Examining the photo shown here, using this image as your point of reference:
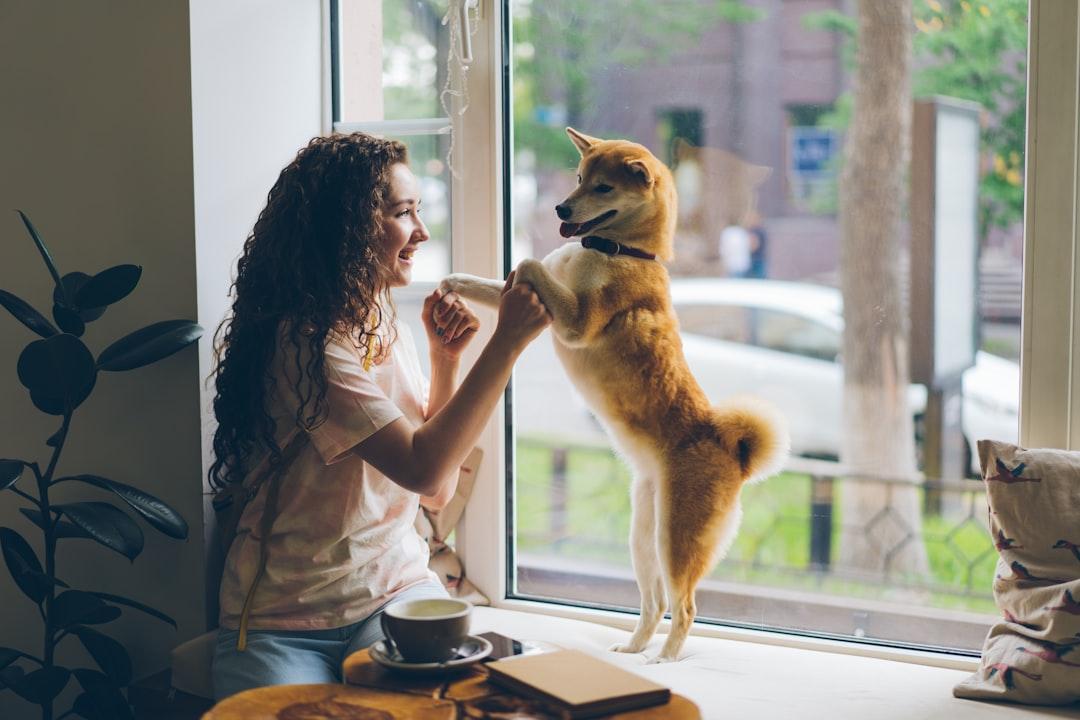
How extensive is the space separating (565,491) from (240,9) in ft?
3.59

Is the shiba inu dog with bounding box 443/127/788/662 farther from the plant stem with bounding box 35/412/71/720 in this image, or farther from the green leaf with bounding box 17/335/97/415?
the plant stem with bounding box 35/412/71/720

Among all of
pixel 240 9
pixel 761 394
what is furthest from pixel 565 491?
pixel 240 9

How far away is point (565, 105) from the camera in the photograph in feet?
6.12

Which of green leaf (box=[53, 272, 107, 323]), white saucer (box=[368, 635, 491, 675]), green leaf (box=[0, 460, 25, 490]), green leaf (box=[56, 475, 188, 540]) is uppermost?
green leaf (box=[53, 272, 107, 323])

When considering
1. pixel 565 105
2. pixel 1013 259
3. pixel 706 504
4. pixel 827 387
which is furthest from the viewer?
pixel 565 105

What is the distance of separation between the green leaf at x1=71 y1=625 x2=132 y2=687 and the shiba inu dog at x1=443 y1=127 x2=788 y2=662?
902mm

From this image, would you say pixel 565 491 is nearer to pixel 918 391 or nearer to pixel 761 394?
pixel 761 394

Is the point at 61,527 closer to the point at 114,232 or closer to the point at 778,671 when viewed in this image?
the point at 114,232

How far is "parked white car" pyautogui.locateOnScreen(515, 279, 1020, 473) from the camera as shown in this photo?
64.7 inches

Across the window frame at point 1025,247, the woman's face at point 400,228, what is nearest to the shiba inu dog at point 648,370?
the woman's face at point 400,228

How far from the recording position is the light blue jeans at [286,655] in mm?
1361

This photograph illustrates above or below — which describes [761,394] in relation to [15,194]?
below

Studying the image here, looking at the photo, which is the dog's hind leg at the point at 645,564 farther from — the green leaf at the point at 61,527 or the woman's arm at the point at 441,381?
the green leaf at the point at 61,527

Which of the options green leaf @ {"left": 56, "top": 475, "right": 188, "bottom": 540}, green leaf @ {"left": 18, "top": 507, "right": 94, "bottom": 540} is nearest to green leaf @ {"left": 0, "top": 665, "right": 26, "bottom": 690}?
green leaf @ {"left": 18, "top": 507, "right": 94, "bottom": 540}
